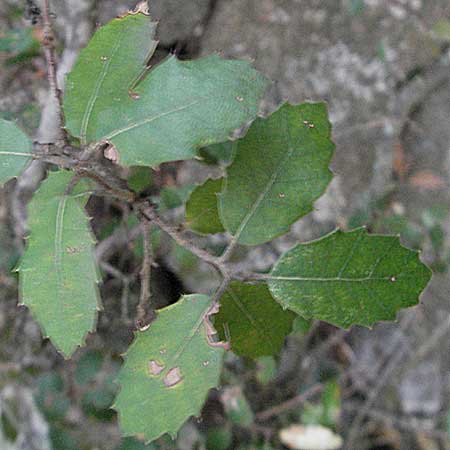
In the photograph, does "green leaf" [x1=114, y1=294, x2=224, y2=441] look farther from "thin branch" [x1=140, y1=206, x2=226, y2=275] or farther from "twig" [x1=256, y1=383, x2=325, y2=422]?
"twig" [x1=256, y1=383, x2=325, y2=422]

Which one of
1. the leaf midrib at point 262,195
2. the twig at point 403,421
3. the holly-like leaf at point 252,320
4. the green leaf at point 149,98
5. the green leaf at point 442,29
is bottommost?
the twig at point 403,421

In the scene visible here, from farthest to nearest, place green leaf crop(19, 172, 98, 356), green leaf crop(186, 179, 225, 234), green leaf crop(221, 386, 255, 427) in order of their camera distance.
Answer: green leaf crop(221, 386, 255, 427), green leaf crop(186, 179, 225, 234), green leaf crop(19, 172, 98, 356)

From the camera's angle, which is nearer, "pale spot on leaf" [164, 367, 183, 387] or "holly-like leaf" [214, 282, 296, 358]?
"pale spot on leaf" [164, 367, 183, 387]

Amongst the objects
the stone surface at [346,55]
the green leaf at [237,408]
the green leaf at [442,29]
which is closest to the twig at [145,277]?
the green leaf at [237,408]

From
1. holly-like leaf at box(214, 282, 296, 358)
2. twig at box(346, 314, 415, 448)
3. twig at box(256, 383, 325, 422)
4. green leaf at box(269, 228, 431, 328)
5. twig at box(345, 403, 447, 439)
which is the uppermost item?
green leaf at box(269, 228, 431, 328)

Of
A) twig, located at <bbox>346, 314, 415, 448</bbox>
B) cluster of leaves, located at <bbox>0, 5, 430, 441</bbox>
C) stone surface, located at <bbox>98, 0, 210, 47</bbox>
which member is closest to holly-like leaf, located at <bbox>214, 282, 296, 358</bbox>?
cluster of leaves, located at <bbox>0, 5, 430, 441</bbox>

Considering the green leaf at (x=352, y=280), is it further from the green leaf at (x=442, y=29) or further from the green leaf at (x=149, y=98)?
the green leaf at (x=442, y=29)

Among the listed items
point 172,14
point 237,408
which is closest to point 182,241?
point 237,408
